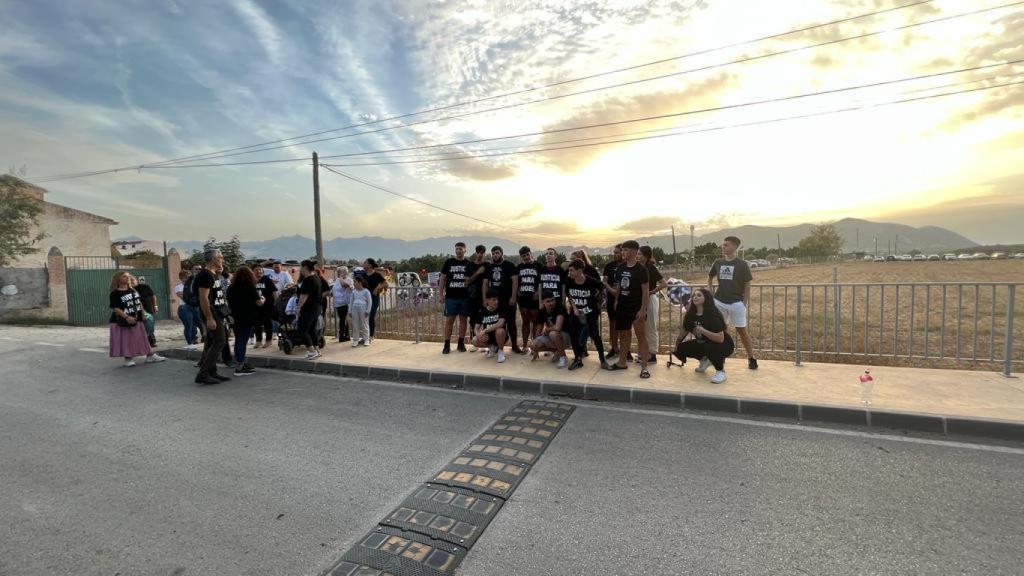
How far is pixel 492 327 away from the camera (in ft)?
24.9

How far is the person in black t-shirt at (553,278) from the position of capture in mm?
7102

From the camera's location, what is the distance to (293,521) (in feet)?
10.1

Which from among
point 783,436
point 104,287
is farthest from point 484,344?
point 104,287

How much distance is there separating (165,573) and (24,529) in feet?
4.59

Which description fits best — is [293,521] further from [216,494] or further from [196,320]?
[196,320]

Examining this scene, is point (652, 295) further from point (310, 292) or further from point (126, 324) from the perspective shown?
point (126, 324)

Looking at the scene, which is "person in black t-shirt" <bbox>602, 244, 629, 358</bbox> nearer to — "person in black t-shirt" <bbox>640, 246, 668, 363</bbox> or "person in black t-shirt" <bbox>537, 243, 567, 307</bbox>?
"person in black t-shirt" <bbox>640, 246, 668, 363</bbox>

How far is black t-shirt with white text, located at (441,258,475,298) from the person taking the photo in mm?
8234

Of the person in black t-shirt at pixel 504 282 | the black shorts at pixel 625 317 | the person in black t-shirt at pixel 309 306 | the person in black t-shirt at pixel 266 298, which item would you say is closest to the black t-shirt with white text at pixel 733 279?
the black shorts at pixel 625 317

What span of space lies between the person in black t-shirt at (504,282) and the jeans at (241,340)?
3961mm

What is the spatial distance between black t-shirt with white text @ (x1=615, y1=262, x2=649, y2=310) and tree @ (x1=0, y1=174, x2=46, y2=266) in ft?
92.6

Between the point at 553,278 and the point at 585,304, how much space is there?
671 millimetres

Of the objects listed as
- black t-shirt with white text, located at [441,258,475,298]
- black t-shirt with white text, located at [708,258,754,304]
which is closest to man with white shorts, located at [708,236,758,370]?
black t-shirt with white text, located at [708,258,754,304]

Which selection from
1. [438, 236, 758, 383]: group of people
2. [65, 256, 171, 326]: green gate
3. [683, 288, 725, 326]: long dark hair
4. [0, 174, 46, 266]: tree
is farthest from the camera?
[0, 174, 46, 266]: tree
